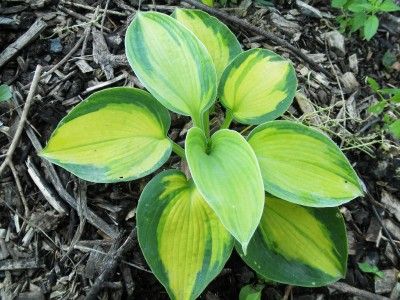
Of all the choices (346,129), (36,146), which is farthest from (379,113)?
(36,146)

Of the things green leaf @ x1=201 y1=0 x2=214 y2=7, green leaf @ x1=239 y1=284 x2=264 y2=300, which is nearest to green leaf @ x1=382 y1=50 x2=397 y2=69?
green leaf @ x1=201 y1=0 x2=214 y2=7

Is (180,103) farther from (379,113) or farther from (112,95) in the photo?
(379,113)

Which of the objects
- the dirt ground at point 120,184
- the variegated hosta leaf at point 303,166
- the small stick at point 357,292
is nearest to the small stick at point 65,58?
the dirt ground at point 120,184

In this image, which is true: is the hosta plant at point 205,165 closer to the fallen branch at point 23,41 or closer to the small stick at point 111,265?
the small stick at point 111,265

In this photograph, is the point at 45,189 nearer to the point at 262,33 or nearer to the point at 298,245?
the point at 298,245

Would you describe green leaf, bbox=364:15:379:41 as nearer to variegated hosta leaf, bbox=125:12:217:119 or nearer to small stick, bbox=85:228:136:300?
variegated hosta leaf, bbox=125:12:217:119

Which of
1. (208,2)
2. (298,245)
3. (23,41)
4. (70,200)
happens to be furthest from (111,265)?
(208,2)

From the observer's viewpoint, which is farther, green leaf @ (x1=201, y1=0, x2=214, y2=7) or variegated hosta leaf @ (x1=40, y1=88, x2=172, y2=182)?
green leaf @ (x1=201, y1=0, x2=214, y2=7)
